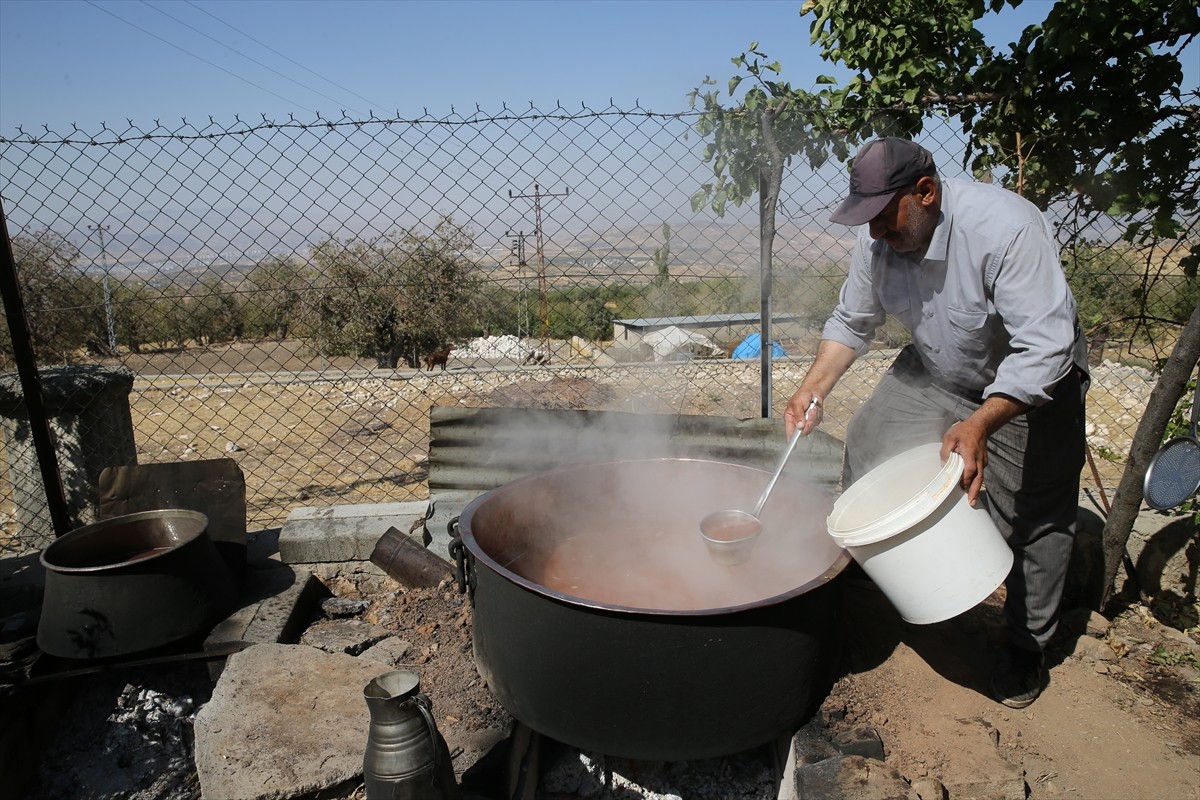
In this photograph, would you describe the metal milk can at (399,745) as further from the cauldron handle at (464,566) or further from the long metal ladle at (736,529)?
the long metal ladle at (736,529)

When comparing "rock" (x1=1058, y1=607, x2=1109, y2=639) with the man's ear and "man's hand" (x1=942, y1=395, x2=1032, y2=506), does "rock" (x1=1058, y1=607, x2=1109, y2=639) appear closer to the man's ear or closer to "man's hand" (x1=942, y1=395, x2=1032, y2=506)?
"man's hand" (x1=942, y1=395, x2=1032, y2=506)

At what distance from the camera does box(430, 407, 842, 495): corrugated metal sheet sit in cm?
396

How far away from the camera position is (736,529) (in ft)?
9.43

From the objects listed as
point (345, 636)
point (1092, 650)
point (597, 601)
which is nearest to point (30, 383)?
point (345, 636)

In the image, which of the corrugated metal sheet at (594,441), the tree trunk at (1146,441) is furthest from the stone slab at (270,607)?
the tree trunk at (1146,441)

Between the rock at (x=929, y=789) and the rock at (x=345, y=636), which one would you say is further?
the rock at (x=345, y=636)

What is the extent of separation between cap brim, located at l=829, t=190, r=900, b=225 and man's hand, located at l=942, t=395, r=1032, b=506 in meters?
0.70

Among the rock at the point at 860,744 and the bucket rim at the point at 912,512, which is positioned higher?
the bucket rim at the point at 912,512

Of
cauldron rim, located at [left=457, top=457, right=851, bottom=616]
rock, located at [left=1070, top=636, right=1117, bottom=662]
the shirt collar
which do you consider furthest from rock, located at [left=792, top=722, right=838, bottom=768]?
the shirt collar

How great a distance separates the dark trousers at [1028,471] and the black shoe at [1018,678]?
→ 5 cm

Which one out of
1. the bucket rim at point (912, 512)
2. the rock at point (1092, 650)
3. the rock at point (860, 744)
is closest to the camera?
the bucket rim at point (912, 512)

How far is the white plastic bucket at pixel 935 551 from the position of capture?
2.27m

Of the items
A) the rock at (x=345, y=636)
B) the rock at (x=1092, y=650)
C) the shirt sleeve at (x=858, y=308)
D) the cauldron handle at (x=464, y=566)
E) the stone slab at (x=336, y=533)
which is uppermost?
the shirt sleeve at (x=858, y=308)

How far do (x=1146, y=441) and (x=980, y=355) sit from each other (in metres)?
1.06
